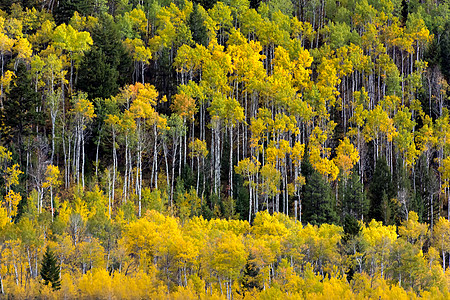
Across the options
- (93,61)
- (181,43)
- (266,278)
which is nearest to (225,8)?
(181,43)

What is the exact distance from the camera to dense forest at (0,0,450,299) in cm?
6103

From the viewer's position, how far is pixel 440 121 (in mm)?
87250

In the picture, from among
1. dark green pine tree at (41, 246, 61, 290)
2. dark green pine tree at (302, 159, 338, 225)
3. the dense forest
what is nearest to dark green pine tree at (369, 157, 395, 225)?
the dense forest

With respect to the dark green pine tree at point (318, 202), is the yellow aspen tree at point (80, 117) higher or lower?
higher

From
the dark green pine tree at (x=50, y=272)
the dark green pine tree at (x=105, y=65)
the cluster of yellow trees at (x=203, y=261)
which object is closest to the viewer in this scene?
the dark green pine tree at (x=50, y=272)

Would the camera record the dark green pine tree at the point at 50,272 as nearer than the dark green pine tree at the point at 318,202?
Yes

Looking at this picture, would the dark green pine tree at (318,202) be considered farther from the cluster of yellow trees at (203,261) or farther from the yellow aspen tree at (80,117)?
the yellow aspen tree at (80,117)

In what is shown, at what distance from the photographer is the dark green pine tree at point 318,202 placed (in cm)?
7244

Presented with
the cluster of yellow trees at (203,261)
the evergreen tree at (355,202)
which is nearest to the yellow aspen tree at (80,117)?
the cluster of yellow trees at (203,261)

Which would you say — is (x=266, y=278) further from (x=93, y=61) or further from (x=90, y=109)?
(x=93, y=61)

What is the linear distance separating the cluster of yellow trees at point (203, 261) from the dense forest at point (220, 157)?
0.72ft

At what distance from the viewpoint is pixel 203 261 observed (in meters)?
61.8

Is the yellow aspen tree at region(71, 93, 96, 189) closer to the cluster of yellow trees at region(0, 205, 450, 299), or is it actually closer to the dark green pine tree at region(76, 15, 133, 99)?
the dark green pine tree at region(76, 15, 133, 99)

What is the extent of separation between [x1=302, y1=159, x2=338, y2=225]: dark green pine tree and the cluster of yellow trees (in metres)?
6.75
